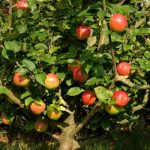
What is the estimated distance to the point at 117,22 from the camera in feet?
7.75

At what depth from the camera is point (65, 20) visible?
10.4 feet

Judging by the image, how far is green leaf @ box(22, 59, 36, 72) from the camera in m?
2.69

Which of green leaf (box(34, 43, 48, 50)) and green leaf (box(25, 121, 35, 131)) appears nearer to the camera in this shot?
green leaf (box(34, 43, 48, 50))

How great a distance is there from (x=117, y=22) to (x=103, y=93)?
0.55 m

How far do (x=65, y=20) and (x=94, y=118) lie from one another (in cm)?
78

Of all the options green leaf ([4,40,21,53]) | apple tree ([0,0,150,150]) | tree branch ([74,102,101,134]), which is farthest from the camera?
tree branch ([74,102,101,134])

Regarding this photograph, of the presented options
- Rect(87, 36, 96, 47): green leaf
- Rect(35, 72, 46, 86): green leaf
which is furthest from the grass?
Rect(35, 72, 46, 86): green leaf

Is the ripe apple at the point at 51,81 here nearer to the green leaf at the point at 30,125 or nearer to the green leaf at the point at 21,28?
the green leaf at the point at 21,28

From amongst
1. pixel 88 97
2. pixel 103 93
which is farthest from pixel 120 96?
pixel 88 97

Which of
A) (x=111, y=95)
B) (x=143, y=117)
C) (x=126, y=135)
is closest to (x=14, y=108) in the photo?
(x=111, y=95)

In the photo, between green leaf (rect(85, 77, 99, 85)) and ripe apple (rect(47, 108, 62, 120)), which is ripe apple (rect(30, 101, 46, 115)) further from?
green leaf (rect(85, 77, 99, 85))

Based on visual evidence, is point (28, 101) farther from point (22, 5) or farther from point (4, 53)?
point (22, 5)

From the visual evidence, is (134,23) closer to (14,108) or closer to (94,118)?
(94,118)

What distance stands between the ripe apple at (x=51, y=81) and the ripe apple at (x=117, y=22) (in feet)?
1.93
